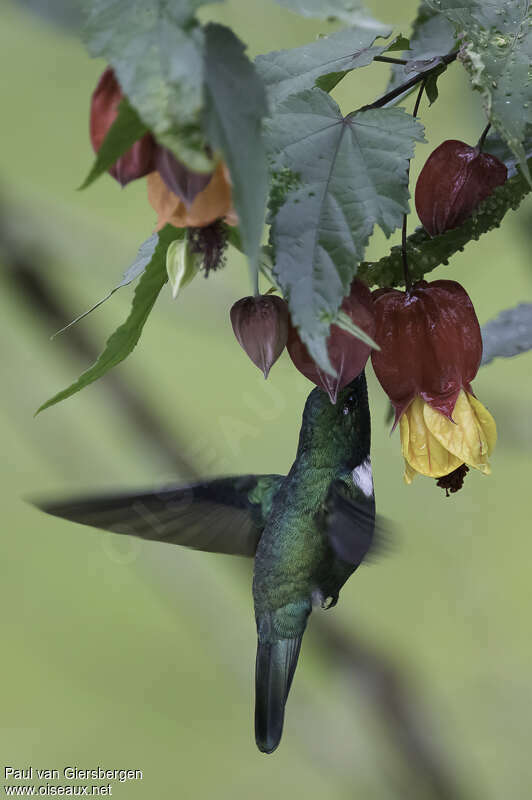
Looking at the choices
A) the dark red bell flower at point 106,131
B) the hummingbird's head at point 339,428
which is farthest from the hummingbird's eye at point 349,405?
the dark red bell flower at point 106,131

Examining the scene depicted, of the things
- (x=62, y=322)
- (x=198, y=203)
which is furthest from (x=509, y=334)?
(x=62, y=322)

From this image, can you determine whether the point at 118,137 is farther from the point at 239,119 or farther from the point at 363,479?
the point at 363,479

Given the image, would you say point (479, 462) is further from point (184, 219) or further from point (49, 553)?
point (49, 553)

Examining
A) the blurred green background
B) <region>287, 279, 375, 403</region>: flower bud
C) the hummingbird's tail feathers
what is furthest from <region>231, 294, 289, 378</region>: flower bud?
the blurred green background

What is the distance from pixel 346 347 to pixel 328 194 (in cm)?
10

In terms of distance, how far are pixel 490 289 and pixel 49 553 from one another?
156 centimetres

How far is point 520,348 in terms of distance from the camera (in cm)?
86

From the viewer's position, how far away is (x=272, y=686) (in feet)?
3.21

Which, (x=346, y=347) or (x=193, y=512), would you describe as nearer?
(x=346, y=347)

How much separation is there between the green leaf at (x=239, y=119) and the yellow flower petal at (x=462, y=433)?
30cm

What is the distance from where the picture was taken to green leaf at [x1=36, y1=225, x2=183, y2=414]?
0.53m

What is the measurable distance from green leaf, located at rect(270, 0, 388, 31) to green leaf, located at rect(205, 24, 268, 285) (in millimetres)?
34

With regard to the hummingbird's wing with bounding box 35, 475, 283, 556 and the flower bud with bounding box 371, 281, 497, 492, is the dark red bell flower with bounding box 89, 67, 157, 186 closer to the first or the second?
the flower bud with bounding box 371, 281, 497, 492

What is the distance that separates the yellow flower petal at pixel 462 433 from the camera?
645mm
